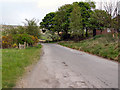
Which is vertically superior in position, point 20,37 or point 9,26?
point 9,26

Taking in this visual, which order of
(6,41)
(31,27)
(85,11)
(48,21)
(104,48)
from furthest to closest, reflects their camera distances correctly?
(48,21), (85,11), (31,27), (6,41), (104,48)

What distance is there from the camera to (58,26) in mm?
52094

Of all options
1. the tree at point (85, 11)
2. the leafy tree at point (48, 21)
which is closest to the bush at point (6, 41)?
the tree at point (85, 11)

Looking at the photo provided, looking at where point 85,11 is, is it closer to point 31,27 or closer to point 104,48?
point 31,27

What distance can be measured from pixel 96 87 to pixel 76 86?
0.68 metres

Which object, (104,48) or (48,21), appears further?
(48,21)

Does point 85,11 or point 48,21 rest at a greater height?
point 85,11

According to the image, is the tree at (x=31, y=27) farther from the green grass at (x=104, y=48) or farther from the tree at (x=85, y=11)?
the tree at (x=85, y=11)

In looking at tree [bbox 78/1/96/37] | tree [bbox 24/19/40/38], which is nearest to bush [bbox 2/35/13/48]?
tree [bbox 24/19/40/38]

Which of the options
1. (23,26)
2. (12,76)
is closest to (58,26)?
(23,26)

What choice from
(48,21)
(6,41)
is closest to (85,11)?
(48,21)

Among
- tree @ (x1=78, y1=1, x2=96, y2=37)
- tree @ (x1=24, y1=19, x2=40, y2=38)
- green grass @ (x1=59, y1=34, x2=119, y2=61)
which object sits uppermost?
tree @ (x1=78, y1=1, x2=96, y2=37)

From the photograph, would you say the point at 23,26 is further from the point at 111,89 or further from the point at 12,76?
the point at 111,89

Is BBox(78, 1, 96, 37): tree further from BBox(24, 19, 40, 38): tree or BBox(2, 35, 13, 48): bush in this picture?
BBox(2, 35, 13, 48): bush
